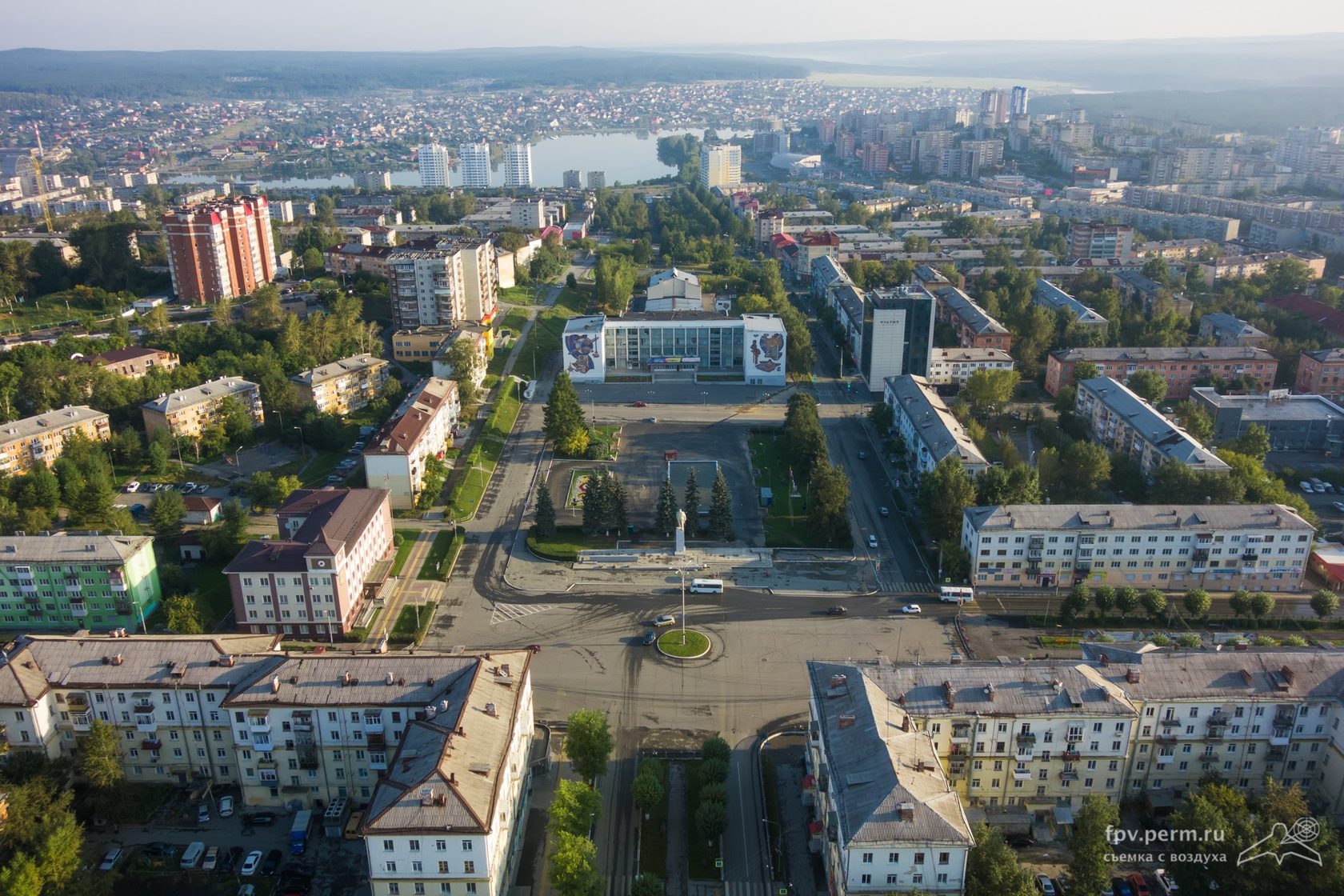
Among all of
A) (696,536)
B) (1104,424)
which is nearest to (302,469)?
(696,536)

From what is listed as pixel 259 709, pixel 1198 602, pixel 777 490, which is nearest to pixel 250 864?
pixel 259 709

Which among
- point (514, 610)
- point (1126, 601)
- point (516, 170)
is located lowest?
point (514, 610)

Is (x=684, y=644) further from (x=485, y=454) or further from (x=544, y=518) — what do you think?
(x=485, y=454)

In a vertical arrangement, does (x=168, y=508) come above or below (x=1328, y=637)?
above

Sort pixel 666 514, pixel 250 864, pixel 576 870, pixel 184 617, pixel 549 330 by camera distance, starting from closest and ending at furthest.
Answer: pixel 576 870 → pixel 250 864 → pixel 184 617 → pixel 666 514 → pixel 549 330

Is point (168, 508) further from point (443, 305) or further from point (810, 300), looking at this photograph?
point (810, 300)

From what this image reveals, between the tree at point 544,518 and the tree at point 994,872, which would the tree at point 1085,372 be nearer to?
the tree at point 544,518

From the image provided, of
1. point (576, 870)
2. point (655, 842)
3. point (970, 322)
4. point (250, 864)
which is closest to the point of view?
point (576, 870)
